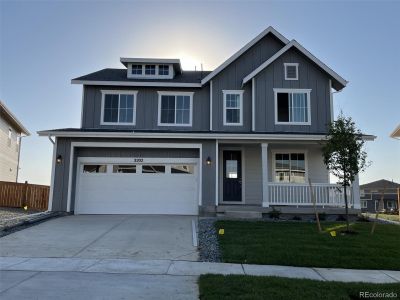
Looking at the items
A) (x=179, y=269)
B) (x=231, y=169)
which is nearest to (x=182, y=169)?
(x=231, y=169)

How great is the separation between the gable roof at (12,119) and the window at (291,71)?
17.6m

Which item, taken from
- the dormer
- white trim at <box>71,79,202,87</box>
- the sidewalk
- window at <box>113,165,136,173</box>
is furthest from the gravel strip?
the dormer

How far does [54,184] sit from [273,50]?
37.8 feet

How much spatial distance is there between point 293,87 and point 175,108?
5.40 meters

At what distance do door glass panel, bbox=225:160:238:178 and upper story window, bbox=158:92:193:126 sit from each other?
2.53 m

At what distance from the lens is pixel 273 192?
15.1 metres

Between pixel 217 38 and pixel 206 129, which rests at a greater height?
pixel 217 38

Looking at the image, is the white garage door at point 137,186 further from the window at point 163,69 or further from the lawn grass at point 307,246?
the window at point 163,69

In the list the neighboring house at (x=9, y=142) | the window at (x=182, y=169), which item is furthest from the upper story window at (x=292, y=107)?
the neighboring house at (x=9, y=142)

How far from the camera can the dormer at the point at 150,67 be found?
60.1 feet

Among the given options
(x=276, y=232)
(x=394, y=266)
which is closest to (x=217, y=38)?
(x=276, y=232)

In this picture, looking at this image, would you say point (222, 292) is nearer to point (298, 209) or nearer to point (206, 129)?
point (298, 209)

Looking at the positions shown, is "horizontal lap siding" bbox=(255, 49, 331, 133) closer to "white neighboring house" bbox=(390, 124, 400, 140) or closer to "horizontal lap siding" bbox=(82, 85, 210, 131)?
"horizontal lap siding" bbox=(82, 85, 210, 131)

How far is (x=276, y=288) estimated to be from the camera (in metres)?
6.21
